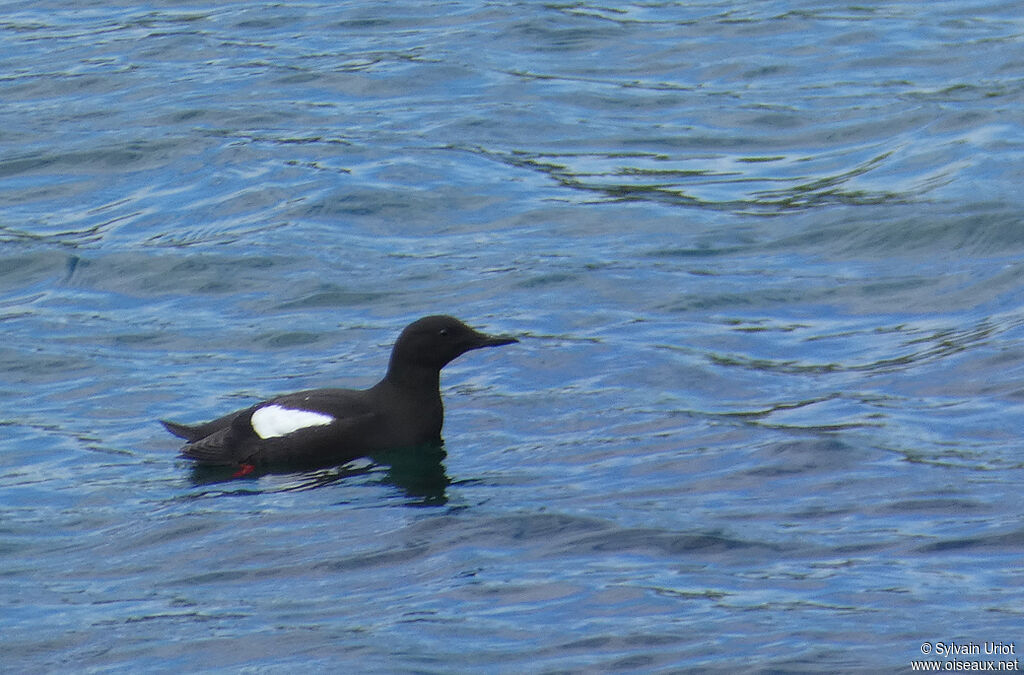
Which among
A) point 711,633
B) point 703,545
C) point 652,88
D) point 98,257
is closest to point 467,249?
point 98,257

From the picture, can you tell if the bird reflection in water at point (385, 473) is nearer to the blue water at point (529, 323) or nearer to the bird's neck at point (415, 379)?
the blue water at point (529, 323)

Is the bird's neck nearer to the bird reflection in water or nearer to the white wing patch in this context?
the bird reflection in water

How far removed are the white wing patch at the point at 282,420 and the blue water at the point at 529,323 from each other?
0.26m

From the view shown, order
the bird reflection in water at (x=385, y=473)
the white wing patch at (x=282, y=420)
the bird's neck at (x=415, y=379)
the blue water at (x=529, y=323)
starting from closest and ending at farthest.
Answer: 1. the blue water at (x=529, y=323)
2. the bird reflection in water at (x=385, y=473)
3. the white wing patch at (x=282, y=420)
4. the bird's neck at (x=415, y=379)

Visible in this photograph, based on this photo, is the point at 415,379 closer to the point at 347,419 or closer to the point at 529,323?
the point at 347,419

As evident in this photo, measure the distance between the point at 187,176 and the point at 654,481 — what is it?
7.10m

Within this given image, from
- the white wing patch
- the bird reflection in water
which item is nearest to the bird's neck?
the bird reflection in water

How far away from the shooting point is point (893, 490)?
8.43 metres

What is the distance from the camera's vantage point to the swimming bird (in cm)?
916

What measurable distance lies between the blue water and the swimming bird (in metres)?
0.14

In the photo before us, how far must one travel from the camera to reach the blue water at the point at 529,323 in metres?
7.39

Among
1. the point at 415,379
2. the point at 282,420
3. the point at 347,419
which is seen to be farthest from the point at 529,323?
the point at 282,420

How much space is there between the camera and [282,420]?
9188 mm

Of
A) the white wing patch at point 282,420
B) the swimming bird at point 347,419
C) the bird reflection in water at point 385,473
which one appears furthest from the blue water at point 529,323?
the white wing patch at point 282,420
